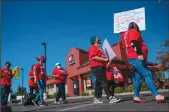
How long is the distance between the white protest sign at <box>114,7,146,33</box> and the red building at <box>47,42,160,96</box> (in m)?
22.0

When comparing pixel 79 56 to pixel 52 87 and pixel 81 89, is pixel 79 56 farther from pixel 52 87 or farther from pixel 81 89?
pixel 52 87

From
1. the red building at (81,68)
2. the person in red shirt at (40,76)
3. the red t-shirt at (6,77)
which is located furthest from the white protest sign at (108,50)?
the red building at (81,68)

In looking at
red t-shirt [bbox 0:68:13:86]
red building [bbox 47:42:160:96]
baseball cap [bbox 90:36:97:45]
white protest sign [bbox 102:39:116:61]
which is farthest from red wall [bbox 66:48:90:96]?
baseball cap [bbox 90:36:97:45]

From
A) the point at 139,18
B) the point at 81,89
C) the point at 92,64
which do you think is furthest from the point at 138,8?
the point at 81,89

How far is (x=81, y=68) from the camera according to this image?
36125mm

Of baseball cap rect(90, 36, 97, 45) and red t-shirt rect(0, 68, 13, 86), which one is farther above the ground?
baseball cap rect(90, 36, 97, 45)

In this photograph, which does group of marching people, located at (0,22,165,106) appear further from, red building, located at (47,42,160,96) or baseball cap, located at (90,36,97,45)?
red building, located at (47,42,160,96)

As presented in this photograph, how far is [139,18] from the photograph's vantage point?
352 inches

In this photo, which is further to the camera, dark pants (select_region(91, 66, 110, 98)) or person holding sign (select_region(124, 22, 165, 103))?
dark pants (select_region(91, 66, 110, 98))

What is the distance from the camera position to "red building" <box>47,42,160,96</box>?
3225 centimetres

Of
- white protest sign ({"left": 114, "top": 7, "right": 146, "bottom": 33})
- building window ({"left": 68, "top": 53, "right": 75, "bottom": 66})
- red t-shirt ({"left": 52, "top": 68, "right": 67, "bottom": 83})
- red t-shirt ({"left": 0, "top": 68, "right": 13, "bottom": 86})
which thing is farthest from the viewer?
building window ({"left": 68, "top": 53, "right": 75, "bottom": 66})

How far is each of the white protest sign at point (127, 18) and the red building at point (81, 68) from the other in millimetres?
22031

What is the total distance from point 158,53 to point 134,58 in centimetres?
2312

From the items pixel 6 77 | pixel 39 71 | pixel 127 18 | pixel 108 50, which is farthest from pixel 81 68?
pixel 108 50
